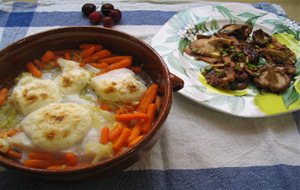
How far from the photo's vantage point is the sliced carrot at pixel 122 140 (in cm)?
78

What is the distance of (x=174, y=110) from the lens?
1076 millimetres

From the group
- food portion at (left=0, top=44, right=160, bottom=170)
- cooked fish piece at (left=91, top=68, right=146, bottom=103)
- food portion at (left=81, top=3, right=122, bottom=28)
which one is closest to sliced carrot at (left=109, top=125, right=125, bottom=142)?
food portion at (left=0, top=44, right=160, bottom=170)

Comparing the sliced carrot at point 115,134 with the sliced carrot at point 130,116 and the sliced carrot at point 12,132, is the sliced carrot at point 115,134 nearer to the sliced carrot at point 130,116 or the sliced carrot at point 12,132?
the sliced carrot at point 130,116

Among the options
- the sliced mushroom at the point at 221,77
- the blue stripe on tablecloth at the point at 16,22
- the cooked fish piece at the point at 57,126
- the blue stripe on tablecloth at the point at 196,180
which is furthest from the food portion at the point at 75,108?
the blue stripe on tablecloth at the point at 16,22

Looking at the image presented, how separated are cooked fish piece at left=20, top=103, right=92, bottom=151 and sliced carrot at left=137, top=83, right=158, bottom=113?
138mm

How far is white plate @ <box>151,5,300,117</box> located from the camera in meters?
1.03

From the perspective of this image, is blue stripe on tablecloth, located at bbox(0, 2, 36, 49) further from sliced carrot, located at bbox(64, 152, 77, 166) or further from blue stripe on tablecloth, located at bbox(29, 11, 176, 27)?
sliced carrot, located at bbox(64, 152, 77, 166)

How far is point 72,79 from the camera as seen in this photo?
906 mm

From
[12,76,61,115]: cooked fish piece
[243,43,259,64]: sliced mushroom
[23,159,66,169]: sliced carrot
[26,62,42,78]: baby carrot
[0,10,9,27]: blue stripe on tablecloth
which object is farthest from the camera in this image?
[0,10,9,27]: blue stripe on tablecloth

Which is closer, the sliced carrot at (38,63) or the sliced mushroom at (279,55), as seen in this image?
the sliced carrot at (38,63)

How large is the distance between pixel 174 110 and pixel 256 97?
27 centimetres

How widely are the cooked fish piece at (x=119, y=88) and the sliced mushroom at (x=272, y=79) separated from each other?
1.45ft

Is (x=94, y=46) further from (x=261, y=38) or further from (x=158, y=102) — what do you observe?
(x=261, y=38)

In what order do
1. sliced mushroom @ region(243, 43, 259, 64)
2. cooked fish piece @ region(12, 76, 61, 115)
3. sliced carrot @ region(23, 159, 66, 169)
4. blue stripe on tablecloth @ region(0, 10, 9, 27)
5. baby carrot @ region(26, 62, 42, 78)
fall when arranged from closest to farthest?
sliced carrot @ region(23, 159, 66, 169), cooked fish piece @ region(12, 76, 61, 115), baby carrot @ region(26, 62, 42, 78), sliced mushroom @ region(243, 43, 259, 64), blue stripe on tablecloth @ region(0, 10, 9, 27)
